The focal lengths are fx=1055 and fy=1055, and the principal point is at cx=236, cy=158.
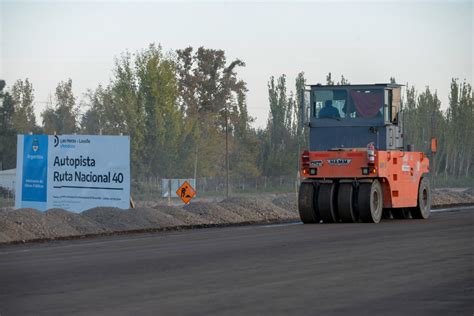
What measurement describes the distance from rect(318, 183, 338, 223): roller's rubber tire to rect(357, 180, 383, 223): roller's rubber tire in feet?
2.42

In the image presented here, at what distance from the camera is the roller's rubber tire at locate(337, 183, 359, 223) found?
28.0 metres

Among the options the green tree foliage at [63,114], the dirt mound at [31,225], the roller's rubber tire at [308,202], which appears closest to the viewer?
the dirt mound at [31,225]

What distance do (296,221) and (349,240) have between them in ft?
29.2

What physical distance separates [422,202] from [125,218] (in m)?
8.85

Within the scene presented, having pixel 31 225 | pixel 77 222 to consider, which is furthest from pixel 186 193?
pixel 31 225

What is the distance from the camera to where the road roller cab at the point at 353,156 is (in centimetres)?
2797

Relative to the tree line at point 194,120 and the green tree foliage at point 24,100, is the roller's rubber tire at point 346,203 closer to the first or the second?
the tree line at point 194,120

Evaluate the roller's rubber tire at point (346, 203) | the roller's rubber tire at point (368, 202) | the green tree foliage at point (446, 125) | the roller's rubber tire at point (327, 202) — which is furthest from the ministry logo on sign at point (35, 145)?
the green tree foliage at point (446, 125)

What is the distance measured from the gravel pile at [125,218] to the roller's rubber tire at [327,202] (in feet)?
10.3

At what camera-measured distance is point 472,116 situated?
323 ft

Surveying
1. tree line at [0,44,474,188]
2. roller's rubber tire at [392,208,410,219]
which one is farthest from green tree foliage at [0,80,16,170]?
roller's rubber tire at [392,208,410,219]

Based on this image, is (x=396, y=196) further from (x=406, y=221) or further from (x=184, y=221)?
(x=184, y=221)

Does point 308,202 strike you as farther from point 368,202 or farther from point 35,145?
point 35,145

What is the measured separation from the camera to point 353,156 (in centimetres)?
2798
